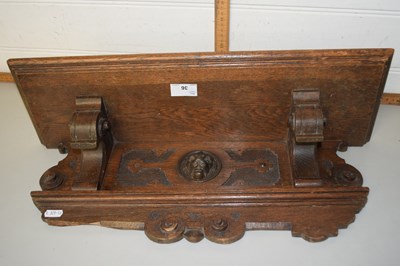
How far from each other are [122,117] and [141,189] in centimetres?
38

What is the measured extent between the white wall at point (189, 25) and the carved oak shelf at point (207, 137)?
1.81ft

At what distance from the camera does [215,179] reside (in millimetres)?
1938

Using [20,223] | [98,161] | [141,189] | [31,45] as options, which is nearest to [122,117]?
[98,161]

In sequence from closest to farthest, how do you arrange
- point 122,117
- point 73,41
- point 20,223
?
point 20,223, point 122,117, point 73,41

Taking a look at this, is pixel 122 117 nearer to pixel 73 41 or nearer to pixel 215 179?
pixel 215 179

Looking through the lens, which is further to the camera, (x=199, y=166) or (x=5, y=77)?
(x=5, y=77)

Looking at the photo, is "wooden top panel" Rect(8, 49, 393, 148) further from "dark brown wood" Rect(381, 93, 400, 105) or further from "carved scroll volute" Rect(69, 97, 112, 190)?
"dark brown wood" Rect(381, 93, 400, 105)

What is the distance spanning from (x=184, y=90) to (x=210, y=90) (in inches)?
4.7

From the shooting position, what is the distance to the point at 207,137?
2.10 metres

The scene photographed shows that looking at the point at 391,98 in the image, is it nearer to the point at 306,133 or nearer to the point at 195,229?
the point at 306,133

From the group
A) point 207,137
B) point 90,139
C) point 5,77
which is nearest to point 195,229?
point 207,137

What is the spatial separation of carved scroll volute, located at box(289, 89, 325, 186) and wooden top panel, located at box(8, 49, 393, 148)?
0.06 metres

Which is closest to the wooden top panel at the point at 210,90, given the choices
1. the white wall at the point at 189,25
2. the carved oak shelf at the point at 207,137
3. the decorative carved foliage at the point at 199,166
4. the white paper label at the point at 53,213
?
the carved oak shelf at the point at 207,137

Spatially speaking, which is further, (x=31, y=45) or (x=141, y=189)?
(x=31, y=45)
